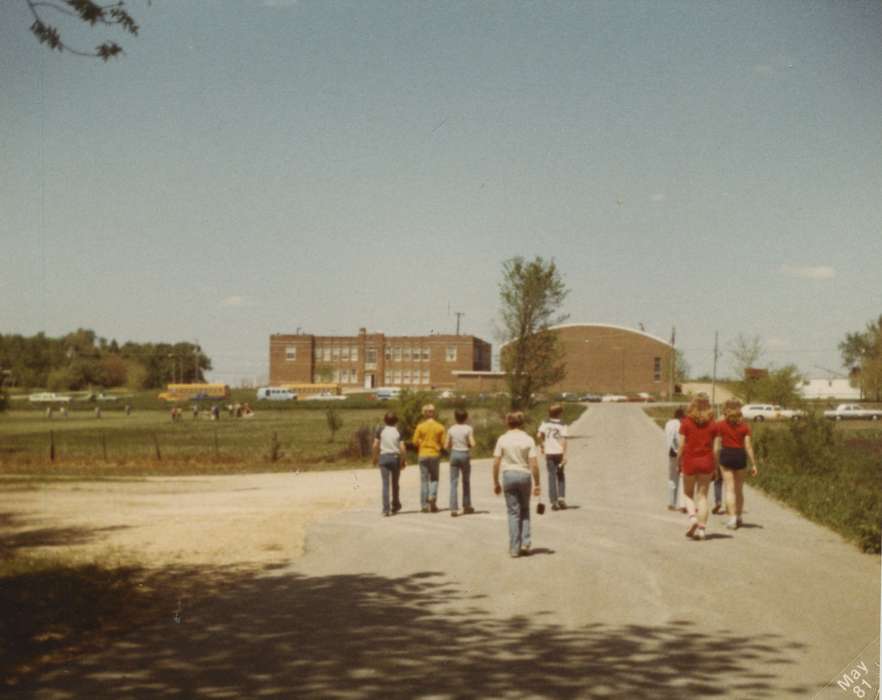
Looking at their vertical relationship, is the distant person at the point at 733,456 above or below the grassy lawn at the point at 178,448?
above

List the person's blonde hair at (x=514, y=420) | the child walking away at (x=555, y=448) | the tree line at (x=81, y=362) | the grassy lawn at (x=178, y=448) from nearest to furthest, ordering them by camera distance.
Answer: the person's blonde hair at (x=514, y=420), the child walking away at (x=555, y=448), the grassy lawn at (x=178, y=448), the tree line at (x=81, y=362)

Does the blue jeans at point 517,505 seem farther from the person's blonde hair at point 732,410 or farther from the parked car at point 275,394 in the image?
the parked car at point 275,394

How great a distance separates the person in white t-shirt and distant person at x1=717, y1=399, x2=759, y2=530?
3.28m

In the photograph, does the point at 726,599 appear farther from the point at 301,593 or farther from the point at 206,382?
the point at 206,382

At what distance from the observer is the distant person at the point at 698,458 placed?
37.0 ft

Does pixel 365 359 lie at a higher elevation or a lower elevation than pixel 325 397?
higher

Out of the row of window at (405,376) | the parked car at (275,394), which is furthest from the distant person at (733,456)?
the row of window at (405,376)

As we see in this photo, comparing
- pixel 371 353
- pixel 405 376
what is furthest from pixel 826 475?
pixel 371 353

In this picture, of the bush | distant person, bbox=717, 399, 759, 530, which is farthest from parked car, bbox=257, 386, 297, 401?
distant person, bbox=717, 399, 759, 530

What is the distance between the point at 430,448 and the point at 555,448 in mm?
2047

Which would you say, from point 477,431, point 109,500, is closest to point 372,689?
point 109,500

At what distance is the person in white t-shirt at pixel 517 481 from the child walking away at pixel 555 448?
3.83m

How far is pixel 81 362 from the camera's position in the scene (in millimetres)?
43531

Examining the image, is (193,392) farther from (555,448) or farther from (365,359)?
(555,448)
